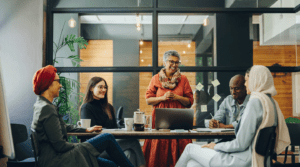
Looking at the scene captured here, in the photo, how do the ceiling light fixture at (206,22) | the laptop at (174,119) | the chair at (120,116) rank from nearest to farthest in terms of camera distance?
the laptop at (174,119) < the chair at (120,116) < the ceiling light fixture at (206,22)

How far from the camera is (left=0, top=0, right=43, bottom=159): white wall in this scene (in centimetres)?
377

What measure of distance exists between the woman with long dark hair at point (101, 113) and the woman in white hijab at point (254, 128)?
2.65ft

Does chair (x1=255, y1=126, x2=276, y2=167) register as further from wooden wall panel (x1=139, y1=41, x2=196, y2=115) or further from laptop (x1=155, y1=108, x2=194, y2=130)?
wooden wall panel (x1=139, y1=41, x2=196, y2=115)

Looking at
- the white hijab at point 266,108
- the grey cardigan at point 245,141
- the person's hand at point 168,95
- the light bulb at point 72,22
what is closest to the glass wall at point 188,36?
the light bulb at point 72,22

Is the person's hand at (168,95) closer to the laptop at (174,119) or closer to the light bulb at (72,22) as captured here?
the laptop at (174,119)

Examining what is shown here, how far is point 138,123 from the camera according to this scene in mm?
2312

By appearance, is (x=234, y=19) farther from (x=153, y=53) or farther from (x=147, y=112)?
(x=147, y=112)

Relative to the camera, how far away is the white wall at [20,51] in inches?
148

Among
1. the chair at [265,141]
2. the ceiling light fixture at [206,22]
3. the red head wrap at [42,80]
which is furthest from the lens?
the ceiling light fixture at [206,22]

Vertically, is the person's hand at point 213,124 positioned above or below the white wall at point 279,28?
below

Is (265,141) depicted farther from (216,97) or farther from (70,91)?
(70,91)

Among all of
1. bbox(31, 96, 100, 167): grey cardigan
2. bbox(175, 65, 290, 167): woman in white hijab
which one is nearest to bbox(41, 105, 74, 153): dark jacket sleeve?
bbox(31, 96, 100, 167): grey cardigan

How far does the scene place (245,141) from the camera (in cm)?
172

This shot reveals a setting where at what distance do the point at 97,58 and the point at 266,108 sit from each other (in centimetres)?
302
